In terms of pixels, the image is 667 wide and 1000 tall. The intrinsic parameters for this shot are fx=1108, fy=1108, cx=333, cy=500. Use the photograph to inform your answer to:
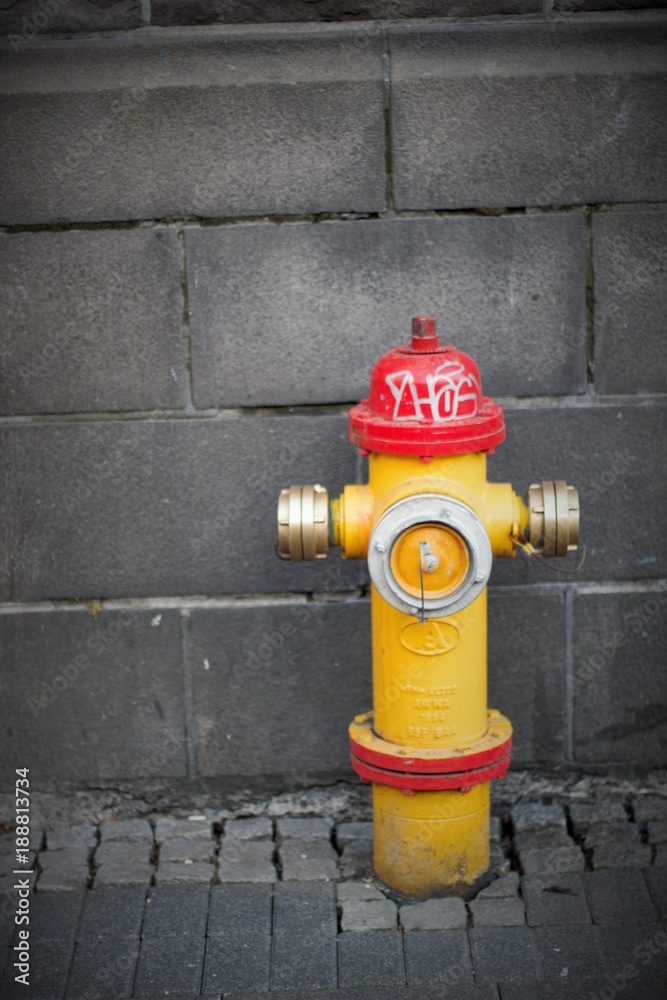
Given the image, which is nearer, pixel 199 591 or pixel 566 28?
pixel 566 28

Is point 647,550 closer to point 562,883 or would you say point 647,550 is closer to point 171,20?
point 562,883

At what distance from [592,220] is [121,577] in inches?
68.8

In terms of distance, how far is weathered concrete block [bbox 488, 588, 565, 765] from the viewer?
3385 mm

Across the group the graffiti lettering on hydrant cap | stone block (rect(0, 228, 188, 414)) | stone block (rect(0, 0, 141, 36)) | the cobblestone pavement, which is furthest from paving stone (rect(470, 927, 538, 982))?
stone block (rect(0, 0, 141, 36))

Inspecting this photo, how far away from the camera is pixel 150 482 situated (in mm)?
3322

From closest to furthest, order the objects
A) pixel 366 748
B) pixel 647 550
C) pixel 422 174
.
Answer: pixel 366 748, pixel 422 174, pixel 647 550

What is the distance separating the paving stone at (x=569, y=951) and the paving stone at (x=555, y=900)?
33 mm

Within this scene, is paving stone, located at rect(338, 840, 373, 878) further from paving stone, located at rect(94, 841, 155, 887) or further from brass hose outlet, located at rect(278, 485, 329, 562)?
brass hose outlet, located at rect(278, 485, 329, 562)

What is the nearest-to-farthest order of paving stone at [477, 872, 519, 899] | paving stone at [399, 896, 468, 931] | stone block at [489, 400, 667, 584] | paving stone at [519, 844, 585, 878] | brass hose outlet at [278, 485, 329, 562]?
brass hose outlet at [278, 485, 329, 562]
paving stone at [399, 896, 468, 931]
paving stone at [477, 872, 519, 899]
paving stone at [519, 844, 585, 878]
stone block at [489, 400, 667, 584]

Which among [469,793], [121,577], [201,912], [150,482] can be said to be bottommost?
[201,912]

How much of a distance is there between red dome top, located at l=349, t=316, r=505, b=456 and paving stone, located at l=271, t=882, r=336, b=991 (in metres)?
Result: 1.25

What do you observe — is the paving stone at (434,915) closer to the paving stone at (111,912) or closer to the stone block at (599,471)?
the paving stone at (111,912)

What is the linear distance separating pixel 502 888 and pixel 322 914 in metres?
0.50

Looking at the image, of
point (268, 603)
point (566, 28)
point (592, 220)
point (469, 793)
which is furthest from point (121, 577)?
point (566, 28)
